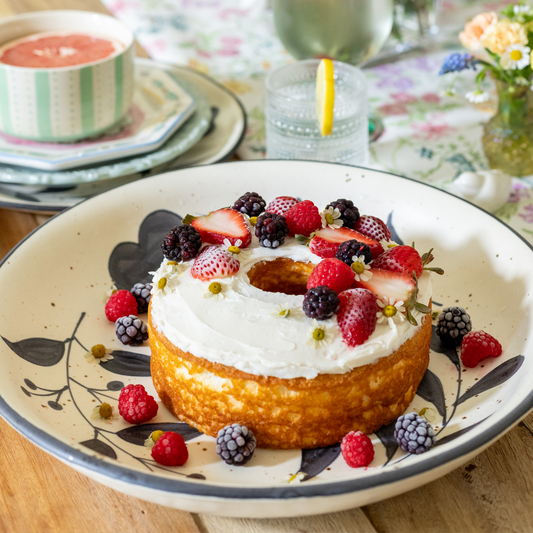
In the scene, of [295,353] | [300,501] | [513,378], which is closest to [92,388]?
[295,353]

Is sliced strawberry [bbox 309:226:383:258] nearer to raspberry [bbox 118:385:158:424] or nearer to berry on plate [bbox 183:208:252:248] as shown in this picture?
berry on plate [bbox 183:208:252:248]

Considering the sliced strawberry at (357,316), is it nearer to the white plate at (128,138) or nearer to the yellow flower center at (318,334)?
the yellow flower center at (318,334)

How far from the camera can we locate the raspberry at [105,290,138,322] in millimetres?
1711

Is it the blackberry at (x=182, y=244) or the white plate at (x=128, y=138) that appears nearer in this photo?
the blackberry at (x=182, y=244)

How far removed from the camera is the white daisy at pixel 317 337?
131 cm

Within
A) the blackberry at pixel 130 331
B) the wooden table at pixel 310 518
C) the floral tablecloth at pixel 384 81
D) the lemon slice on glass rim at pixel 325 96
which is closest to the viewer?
the wooden table at pixel 310 518

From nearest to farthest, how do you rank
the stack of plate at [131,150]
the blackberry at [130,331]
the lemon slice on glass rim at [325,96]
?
the blackberry at [130,331]
the lemon slice on glass rim at [325,96]
the stack of plate at [131,150]

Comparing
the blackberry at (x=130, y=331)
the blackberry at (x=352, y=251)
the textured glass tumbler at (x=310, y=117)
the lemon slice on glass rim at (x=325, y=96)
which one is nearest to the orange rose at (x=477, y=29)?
the textured glass tumbler at (x=310, y=117)

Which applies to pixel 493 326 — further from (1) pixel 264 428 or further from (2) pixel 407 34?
(2) pixel 407 34

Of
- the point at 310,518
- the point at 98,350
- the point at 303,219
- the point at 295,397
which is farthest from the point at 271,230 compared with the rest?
the point at 310,518

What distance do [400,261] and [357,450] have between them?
17.8 inches

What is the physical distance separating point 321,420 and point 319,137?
110cm

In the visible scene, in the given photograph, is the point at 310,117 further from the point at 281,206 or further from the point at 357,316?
the point at 357,316

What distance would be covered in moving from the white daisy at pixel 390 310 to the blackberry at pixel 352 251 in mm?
116
